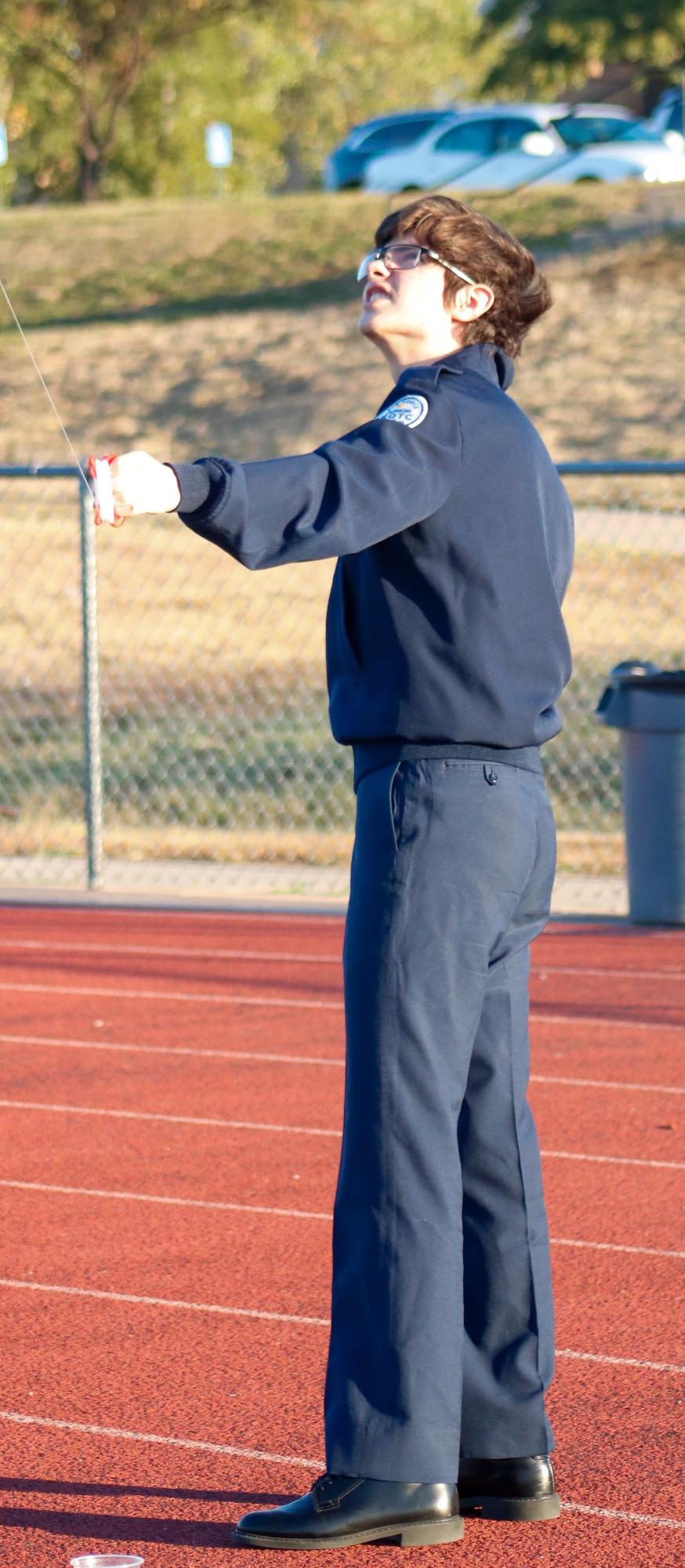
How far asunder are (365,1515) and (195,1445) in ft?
2.25

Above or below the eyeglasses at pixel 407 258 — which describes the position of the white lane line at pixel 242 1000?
below

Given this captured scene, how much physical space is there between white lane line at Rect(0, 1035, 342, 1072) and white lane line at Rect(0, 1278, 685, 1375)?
2.25 meters

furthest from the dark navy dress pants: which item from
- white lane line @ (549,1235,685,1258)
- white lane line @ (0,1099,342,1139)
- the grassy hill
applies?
the grassy hill

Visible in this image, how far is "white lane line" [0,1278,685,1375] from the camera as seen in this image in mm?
4340

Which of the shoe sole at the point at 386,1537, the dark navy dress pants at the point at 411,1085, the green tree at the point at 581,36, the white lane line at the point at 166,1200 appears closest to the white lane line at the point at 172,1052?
the white lane line at the point at 166,1200

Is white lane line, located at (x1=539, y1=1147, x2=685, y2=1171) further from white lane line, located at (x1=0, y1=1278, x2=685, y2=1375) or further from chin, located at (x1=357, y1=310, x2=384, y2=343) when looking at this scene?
chin, located at (x1=357, y1=310, x2=384, y2=343)

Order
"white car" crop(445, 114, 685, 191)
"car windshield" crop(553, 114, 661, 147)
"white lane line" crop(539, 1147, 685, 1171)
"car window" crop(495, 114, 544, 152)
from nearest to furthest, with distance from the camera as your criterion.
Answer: "white lane line" crop(539, 1147, 685, 1171), "white car" crop(445, 114, 685, 191), "car window" crop(495, 114, 544, 152), "car windshield" crop(553, 114, 661, 147)

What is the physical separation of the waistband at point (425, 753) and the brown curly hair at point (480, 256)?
667 millimetres

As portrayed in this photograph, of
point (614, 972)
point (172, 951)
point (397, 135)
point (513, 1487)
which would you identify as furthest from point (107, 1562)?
point (397, 135)

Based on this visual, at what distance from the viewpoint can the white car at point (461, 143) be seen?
3259 cm

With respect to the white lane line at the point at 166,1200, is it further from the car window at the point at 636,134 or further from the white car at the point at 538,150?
the car window at the point at 636,134

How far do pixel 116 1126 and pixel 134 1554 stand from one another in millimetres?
2900

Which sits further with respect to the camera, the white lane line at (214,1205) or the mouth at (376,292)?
the white lane line at (214,1205)

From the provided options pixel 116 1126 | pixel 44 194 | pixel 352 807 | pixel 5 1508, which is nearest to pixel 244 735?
pixel 352 807
